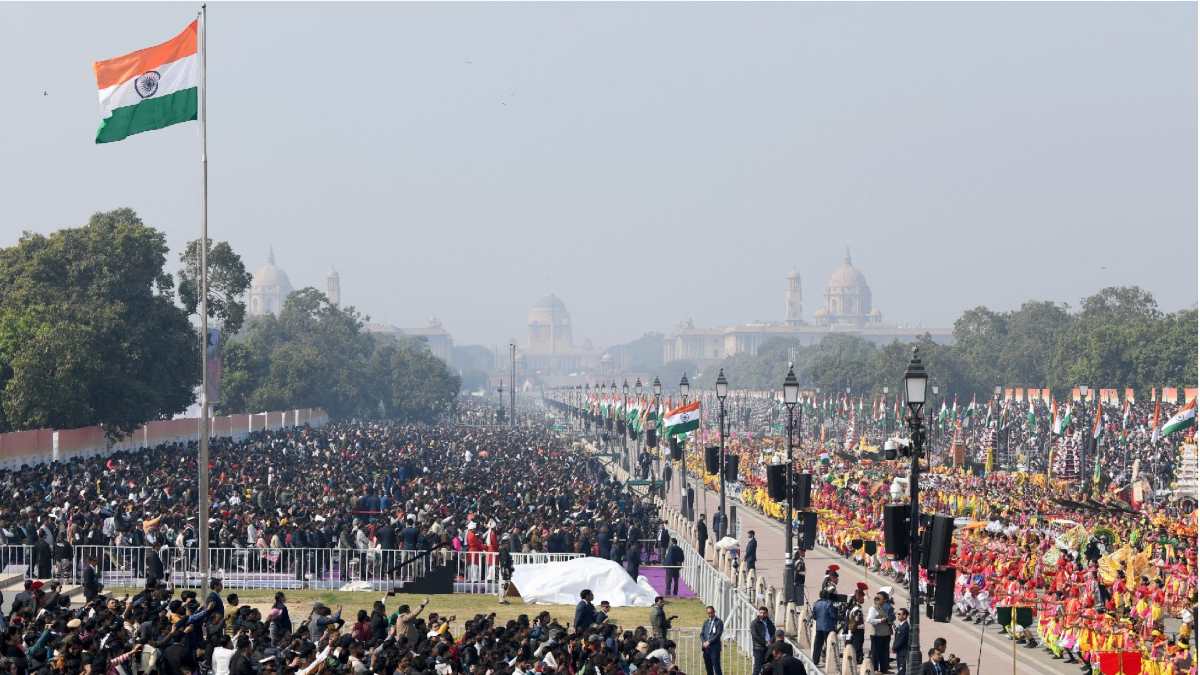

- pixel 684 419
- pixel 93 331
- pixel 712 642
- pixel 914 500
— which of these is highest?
pixel 93 331

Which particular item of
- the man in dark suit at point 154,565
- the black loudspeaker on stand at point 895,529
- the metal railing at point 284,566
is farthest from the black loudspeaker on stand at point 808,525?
the black loudspeaker on stand at point 895,529

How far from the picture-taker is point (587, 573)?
31.1 metres

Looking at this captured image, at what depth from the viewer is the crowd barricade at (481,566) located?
33.4m

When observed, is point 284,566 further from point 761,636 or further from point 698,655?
point 761,636

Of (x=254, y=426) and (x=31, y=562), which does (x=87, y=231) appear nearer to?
(x=254, y=426)

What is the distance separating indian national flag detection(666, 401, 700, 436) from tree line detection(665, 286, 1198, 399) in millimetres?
58212

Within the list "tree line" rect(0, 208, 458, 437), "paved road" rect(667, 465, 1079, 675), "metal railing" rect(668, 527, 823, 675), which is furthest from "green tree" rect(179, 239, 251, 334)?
"metal railing" rect(668, 527, 823, 675)

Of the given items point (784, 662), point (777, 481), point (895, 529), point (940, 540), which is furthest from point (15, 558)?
point (940, 540)

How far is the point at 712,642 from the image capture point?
2380cm

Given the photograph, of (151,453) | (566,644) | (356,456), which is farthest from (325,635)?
(356,456)

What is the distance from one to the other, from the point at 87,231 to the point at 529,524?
36.3 metres

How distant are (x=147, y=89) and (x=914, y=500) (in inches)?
579

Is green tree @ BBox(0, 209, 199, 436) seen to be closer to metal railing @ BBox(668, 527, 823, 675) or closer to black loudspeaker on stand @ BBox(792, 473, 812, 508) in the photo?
metal railing @ BBox(668, 527, 823, 675)

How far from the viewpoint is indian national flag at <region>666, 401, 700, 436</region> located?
52.2m
